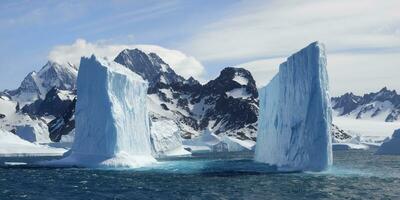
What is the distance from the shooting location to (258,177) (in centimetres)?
4612

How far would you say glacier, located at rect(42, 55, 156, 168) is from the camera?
57.6 m

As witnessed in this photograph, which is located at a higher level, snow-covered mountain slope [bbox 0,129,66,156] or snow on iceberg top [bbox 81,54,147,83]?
snow on iceberg top [bbox 81,54,147,83]

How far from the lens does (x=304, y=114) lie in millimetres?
50688

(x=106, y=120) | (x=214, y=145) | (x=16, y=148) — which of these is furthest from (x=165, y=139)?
(x=106, y=120)

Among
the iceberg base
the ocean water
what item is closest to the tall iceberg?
the ocean water

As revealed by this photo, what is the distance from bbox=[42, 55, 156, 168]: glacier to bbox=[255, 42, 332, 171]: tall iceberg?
14.8 meters

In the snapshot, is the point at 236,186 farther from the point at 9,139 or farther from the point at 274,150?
the point at 9,139

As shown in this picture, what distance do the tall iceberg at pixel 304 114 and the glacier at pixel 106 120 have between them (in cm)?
1475

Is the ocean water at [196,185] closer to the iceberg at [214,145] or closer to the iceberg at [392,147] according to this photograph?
the iceberg at [392,147]

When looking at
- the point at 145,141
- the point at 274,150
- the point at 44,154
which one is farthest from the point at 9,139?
the point at 274,150

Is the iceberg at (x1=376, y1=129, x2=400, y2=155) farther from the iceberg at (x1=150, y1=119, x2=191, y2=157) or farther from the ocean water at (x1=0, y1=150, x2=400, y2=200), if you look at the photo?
the ocean water at (x1=0, y1=150, x2=400, y2=200)

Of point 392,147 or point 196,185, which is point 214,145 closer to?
point 392,147

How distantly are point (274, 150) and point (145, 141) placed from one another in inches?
608

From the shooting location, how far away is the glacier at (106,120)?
57625mm
